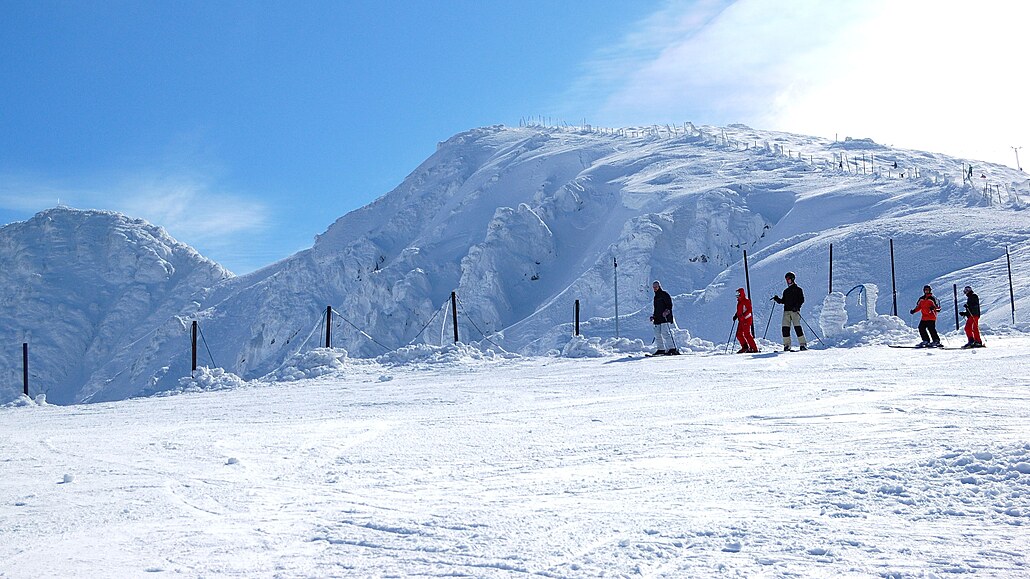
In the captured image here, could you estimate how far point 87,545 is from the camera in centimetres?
406

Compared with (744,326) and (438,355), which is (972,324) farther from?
(438,355)

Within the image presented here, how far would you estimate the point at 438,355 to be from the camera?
17438 millimetres

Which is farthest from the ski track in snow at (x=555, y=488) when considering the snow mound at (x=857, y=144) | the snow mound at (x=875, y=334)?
the snow mound at (x=857, y=144)

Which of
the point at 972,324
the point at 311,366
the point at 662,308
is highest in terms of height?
the point at 662,308

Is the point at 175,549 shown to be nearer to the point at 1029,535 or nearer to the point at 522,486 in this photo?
the point at 522,486

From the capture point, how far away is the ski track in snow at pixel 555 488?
365 centimetres

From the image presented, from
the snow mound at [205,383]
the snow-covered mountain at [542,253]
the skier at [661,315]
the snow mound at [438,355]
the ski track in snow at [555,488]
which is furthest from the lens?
the snow-covered mountain at [542,253]

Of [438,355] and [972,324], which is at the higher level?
[972,324]

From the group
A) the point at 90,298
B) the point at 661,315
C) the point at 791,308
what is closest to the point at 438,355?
the point at 661,315

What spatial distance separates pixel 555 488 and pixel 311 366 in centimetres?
1286

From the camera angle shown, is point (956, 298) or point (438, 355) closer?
point (438, 355)

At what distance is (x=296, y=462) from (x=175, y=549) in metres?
2.31

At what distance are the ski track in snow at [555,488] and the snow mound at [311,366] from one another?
6527mm

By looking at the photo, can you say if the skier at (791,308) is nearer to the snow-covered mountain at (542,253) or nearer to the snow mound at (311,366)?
the snow mound at (311,366)
